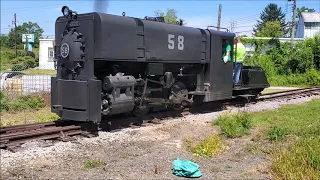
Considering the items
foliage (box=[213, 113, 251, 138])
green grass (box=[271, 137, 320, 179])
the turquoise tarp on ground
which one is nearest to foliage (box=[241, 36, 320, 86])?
foliage (box=[213, 113, 251, 138])

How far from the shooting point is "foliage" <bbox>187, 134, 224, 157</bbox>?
7.09 metres

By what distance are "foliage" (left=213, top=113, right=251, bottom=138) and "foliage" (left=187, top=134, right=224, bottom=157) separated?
1209 millimetres

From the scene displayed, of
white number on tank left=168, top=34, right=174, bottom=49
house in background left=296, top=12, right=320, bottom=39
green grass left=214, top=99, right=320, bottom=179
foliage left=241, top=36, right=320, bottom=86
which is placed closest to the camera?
green grass left=214, top=99, right=320, bottom=179

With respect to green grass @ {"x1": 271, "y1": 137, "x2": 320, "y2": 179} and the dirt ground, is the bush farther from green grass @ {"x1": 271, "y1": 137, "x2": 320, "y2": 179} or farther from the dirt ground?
green grass @ {"x1": 271, "y1": 137, "x2": 320, "y2": 179}

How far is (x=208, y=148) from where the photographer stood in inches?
283

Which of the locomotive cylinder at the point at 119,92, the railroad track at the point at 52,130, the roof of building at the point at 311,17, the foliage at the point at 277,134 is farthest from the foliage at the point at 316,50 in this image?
the roof of building at the point at 311,17

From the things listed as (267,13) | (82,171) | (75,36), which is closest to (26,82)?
(75,36)

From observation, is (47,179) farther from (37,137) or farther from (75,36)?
(75,36)

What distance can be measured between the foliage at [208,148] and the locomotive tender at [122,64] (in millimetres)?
2415

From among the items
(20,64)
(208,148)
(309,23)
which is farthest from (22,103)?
(309,23)

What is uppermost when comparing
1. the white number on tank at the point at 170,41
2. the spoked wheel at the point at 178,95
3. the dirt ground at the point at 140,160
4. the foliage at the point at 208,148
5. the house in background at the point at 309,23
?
the house in background at the point at 309,23

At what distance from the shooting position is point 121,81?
8992 mm

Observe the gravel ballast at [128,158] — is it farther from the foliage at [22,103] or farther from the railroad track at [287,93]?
the railroad track at [287,93]

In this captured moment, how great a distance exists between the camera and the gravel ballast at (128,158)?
5.68 m
